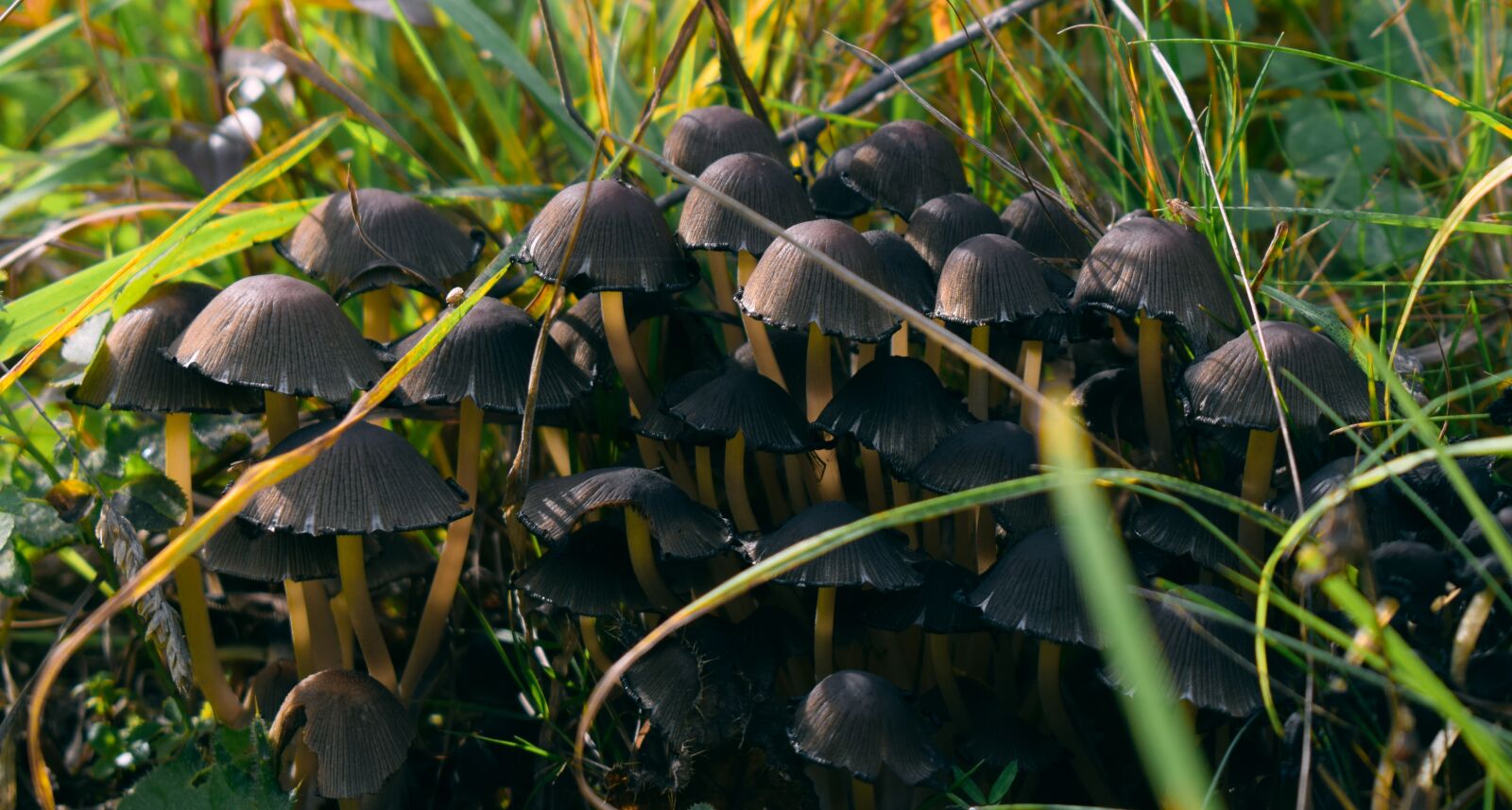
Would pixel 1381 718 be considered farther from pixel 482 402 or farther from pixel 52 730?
pixel 52 730

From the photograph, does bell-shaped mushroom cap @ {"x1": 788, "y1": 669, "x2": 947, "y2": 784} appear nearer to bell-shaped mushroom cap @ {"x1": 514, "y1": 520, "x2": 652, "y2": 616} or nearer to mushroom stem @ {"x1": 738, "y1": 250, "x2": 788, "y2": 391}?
bell-shaped mushroom cap @ {"x1": 514, "y1": 520, "x2": 652, "y2": 616}

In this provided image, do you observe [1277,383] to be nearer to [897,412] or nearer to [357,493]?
[897,412]

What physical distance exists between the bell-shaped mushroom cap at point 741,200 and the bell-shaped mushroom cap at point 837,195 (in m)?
0.21

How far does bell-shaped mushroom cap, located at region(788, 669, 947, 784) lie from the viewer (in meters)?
1.47

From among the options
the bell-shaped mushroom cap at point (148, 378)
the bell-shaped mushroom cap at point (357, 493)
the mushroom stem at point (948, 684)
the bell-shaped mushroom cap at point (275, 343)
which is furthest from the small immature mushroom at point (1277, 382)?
the bell-shaped mushroom cap at point (148, 378)

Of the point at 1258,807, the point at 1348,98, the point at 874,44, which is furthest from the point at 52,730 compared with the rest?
the point at 1348,98

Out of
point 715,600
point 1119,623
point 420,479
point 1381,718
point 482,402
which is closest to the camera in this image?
point 1119,623

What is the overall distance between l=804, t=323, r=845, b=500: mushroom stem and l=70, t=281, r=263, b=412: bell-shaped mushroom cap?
2.64 ft

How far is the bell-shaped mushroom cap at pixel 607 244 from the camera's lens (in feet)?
5.64

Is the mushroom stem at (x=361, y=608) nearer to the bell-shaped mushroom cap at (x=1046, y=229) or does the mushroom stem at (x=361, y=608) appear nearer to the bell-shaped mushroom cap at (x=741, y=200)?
the bell-shaped mushroom cap at (x=741, y=200)

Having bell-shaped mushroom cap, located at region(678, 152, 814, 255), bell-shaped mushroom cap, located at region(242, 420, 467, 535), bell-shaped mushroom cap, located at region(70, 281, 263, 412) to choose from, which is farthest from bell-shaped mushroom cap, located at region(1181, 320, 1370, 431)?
bell-shaped mushroom cap, located at region(70, 281, 263, 412)

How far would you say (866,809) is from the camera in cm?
170

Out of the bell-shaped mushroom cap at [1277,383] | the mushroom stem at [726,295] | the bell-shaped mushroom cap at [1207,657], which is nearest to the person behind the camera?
the bell-shaped mushroom cap at [1207,657]

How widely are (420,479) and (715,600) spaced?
553 mm
